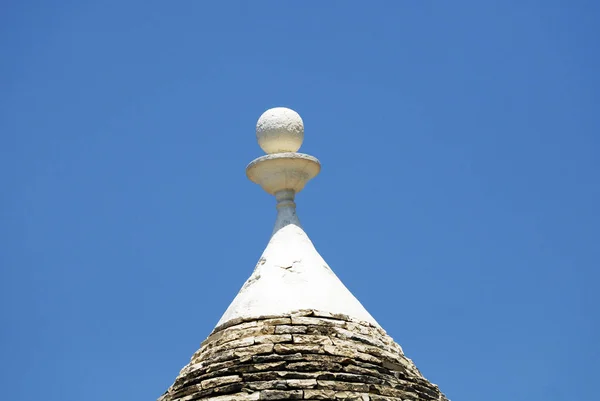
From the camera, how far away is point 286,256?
15312 mm

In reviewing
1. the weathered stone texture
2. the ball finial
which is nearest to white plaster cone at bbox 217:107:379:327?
the ball finial

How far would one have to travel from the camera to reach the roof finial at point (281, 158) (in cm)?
1584

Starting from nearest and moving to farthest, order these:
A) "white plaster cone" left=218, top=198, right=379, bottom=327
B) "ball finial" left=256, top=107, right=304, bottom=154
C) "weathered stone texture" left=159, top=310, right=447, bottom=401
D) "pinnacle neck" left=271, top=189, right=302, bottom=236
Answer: "weathered stone texture" left=159, top=310, right=447, bottom=401 < "white plaster cone" left=218, top=198, right=379, bottom=327 < "pinnacle neck" left=271, top=189, right=302, bottom=236 < "ball finial" left=256, top=107, right=304, bottom=154

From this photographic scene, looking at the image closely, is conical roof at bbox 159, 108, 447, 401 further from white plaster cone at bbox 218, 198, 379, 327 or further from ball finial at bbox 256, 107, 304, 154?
ball finial at bbox 256, 107, 304, 154

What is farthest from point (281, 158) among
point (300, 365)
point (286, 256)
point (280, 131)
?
point (300, 365)

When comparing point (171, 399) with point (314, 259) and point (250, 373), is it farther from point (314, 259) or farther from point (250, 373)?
point (314, 259)

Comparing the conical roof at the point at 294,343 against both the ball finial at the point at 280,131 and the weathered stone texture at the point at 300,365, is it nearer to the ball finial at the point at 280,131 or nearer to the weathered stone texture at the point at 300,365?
the weathered stone texture at the point at 300,365

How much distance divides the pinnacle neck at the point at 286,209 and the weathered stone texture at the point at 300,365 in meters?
1.67

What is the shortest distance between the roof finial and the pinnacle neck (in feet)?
0.08

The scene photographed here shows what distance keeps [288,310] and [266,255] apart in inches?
46.9

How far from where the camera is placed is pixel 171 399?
14430mm

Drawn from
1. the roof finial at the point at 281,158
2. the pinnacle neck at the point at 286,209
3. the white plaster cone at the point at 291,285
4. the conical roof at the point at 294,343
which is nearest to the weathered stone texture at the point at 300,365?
the conical roof at the point at 294,343

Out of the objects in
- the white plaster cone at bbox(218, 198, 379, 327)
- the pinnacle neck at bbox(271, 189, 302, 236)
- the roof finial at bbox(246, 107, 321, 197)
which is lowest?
the white plaster cone at bbox(218, 198, 379, 327)

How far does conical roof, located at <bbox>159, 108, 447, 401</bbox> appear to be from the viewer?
45.0ft
